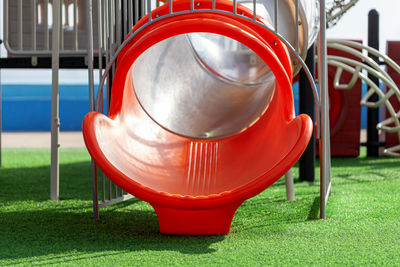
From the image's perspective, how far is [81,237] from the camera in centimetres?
163

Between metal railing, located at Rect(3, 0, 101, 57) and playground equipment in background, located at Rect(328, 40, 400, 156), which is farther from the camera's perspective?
playground equipment in background, located at Rect(328, 40, 400, 156)

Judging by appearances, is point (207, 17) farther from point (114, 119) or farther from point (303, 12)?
point (303, 12)

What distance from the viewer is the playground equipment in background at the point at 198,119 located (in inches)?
63.1

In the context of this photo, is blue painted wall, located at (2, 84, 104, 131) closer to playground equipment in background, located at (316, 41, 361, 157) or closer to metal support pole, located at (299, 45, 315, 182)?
playground equipment in background, located at (316, 41, 361, 157)

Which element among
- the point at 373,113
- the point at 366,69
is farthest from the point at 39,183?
the point at 373,113

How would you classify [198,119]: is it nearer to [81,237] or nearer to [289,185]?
[289,185]

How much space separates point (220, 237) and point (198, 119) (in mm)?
941

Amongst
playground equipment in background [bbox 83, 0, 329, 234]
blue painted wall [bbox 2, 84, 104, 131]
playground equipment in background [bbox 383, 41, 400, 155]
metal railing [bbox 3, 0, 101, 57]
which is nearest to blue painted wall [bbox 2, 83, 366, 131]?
blue painted wall [bbox 2, 84, 104, 131]

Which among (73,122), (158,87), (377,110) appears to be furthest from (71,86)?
(158,87)

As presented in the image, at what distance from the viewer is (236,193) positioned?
1.52m

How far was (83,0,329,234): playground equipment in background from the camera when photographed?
160 centimetres

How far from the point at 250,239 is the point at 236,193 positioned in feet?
0.53

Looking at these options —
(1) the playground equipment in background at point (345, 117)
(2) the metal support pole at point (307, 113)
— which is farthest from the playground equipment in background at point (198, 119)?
(1) the playground equipment in background at point (345, 117)

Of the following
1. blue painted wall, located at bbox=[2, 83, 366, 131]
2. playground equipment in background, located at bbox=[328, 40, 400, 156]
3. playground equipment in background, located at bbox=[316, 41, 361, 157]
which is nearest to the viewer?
playground equipment in background, located at bbox=[328, 40, 400, 156]
